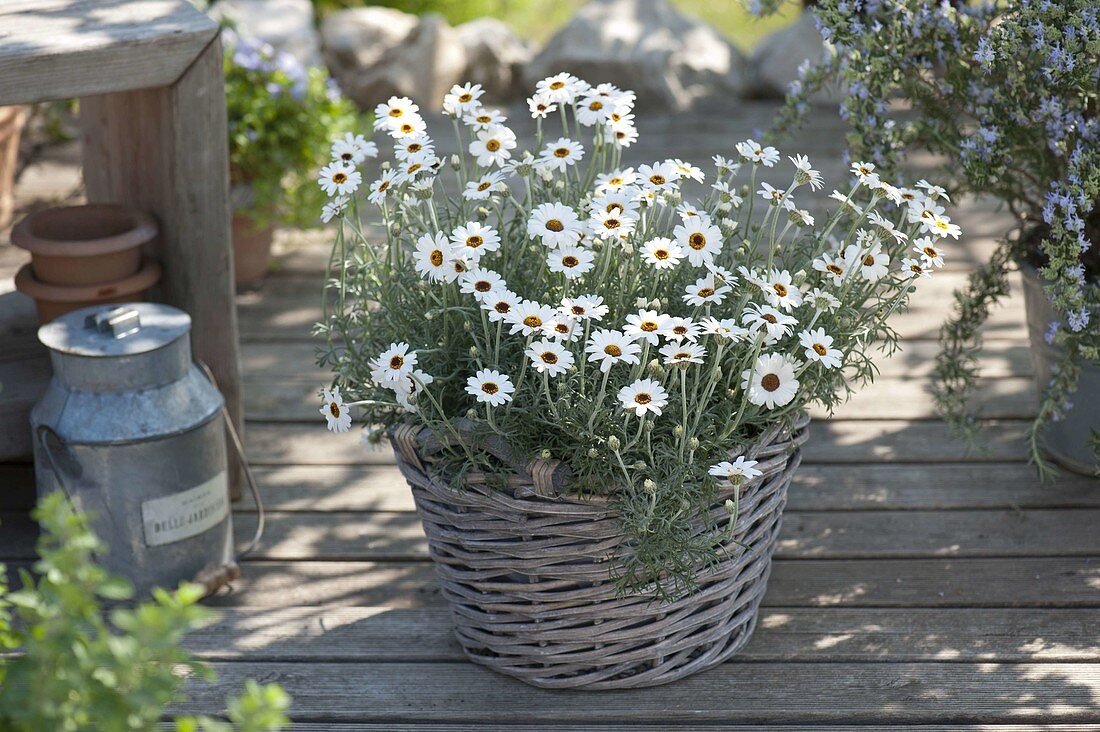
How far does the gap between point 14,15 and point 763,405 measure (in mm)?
1447

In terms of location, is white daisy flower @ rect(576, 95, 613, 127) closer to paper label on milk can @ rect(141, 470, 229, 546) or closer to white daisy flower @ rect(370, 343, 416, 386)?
white daisy flower @ rect(370, 343, 416, 386)

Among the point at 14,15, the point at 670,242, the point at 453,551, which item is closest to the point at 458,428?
the point at 453,551

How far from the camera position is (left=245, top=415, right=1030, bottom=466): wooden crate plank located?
8.02 feet

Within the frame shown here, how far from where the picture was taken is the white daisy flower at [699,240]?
156 cm

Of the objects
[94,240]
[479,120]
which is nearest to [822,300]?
[479,120]

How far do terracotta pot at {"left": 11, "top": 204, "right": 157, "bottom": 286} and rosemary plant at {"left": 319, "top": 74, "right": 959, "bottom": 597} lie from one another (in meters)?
0.56

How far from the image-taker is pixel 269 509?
2326mm

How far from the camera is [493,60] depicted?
4711mm

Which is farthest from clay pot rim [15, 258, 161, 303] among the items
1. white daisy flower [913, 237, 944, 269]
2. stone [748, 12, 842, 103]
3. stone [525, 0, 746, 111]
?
stone [748, 12, 842, 103]

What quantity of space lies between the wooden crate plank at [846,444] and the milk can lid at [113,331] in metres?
0.58

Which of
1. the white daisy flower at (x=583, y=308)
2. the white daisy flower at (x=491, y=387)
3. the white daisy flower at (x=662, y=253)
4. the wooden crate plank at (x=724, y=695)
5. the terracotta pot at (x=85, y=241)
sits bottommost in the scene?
the wooden crate plank at (x=724, y=695)

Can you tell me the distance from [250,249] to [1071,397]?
2130mm

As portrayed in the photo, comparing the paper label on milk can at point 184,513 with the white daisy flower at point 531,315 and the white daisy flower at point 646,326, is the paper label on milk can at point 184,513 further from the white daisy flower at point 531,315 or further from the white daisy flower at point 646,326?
the white daisy flower at point 646,326

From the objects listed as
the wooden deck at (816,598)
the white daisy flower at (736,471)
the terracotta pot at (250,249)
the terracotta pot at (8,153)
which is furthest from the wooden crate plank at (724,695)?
the terracotta pot at (8,153)
